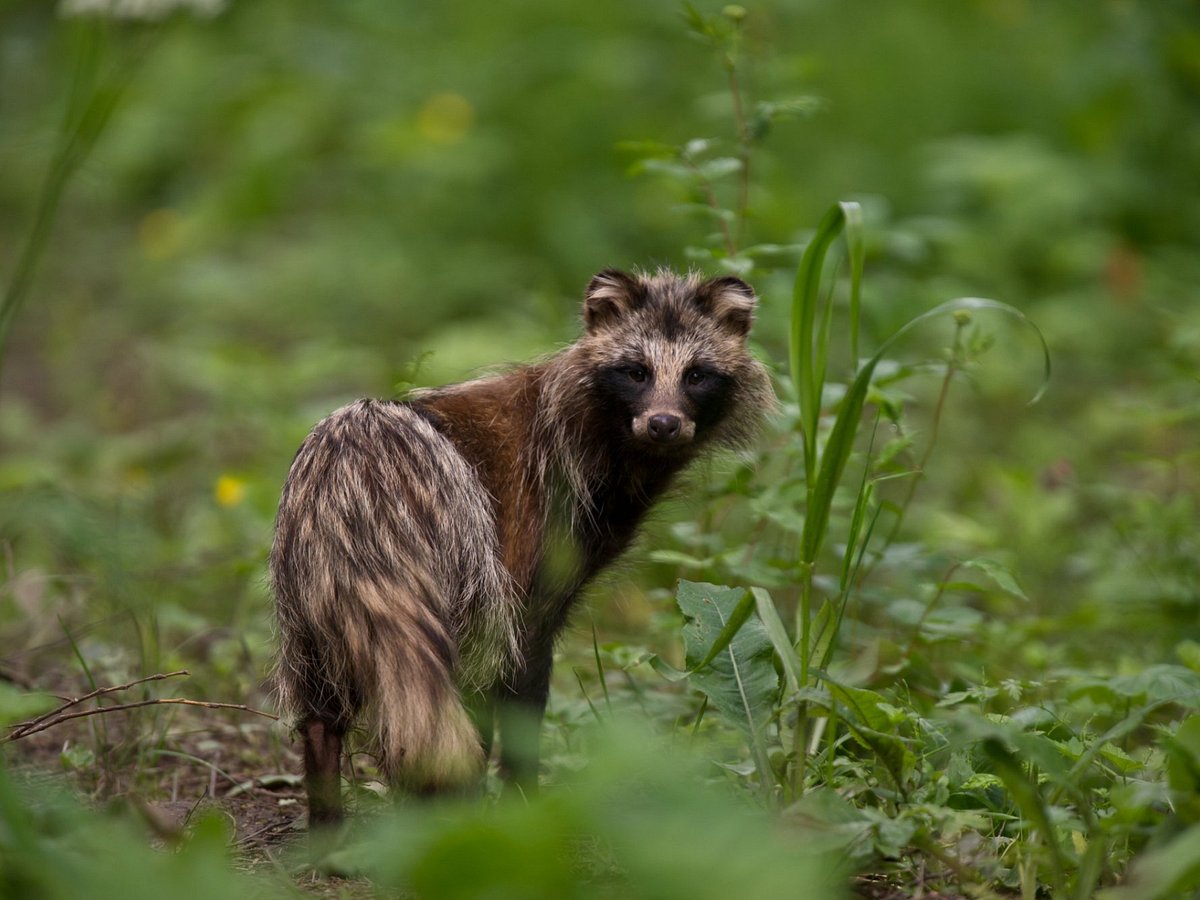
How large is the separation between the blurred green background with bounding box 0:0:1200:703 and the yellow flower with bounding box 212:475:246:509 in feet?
0.17

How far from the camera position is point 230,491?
6652mm

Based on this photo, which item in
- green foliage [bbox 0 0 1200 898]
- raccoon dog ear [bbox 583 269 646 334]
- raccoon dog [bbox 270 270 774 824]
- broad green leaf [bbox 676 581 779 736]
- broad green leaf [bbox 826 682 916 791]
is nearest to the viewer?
green foliage [bbox 0 0 1200 898]

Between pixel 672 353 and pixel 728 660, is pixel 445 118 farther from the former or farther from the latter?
pixel 728 660

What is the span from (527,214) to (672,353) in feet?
22.6

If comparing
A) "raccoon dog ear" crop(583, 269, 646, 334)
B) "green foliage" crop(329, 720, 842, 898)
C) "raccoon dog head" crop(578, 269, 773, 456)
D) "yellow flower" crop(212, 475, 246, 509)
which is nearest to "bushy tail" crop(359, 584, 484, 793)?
"green foliage" crop(329, 720, 842, 898)

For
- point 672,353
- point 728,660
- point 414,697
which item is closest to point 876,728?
point 728,660

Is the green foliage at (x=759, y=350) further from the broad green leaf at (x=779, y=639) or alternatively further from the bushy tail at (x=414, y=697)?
the bushy tail at (x=414, y=697)

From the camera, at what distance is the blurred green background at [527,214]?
8.41 meters

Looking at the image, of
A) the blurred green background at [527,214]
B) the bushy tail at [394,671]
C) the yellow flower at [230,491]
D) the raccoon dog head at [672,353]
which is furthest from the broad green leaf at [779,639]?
the yellow flower at [230,491]

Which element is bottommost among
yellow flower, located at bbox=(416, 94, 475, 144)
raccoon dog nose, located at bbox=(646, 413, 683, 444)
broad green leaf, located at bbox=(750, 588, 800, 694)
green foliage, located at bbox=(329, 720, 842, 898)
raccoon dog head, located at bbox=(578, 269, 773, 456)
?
green foliage, located at bbox=(329, 720, 842, 898)

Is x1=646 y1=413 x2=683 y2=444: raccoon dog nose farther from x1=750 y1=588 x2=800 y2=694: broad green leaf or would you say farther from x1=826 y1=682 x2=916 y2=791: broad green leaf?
x1=826 y1=682 x2=916 y2=791: broad green leaf

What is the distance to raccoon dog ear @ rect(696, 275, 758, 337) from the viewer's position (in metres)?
4.95

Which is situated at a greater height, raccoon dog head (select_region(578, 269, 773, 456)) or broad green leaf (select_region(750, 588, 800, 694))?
raccoon dog head (select_region(578, 269, 773, 456))

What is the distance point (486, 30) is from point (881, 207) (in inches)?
263
